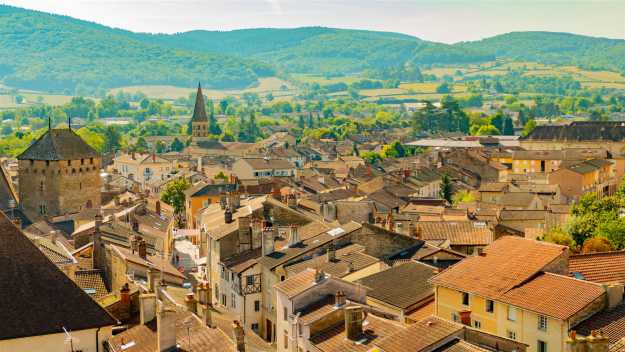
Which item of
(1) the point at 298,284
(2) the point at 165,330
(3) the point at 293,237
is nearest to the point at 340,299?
(1) the point at 298,284

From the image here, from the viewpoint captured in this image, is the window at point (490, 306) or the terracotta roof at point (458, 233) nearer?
the window at point (490, 306)

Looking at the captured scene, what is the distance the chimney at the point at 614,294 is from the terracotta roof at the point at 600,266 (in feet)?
11.9

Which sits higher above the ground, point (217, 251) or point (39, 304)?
point (39, 304)

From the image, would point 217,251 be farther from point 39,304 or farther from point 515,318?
point 39,304

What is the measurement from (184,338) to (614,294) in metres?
15.3

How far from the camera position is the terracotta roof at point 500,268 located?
34562 millimetres

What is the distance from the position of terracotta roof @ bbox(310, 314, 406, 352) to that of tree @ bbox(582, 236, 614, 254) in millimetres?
20312

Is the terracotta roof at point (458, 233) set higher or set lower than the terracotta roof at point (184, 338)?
lower

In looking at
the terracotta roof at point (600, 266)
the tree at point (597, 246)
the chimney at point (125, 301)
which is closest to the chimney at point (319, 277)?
the chimney at point (125, 301)

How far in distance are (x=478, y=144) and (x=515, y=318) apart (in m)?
138

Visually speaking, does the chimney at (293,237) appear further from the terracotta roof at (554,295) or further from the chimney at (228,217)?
the terracotta roof at (554,295)

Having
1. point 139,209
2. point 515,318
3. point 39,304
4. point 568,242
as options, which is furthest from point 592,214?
point 39,304

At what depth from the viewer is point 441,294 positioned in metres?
35.8

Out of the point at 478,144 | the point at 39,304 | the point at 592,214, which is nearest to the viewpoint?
the point at 39,304
